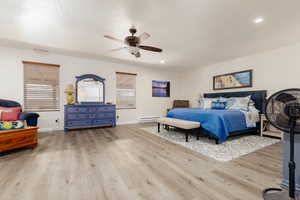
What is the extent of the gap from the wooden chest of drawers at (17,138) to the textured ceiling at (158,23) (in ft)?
6.85

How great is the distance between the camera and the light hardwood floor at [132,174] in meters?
1.42

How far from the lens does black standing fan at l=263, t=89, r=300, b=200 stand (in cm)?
120

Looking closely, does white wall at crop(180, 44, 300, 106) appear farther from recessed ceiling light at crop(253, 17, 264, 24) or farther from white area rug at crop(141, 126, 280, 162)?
recessed ceiling light at crop(253, 17, 264, 24)

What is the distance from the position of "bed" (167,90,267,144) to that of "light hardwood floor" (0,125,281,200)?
72 cm

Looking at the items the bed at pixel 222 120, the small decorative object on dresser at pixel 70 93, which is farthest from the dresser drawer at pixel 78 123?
the bed at pixel 222 120

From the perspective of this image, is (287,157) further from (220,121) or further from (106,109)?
(106,109)

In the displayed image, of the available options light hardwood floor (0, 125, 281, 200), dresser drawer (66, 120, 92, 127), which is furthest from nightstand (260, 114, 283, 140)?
dresser drawer (66, 120, 92, 127)

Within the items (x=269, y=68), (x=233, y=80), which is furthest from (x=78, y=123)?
(x=269, y=68)

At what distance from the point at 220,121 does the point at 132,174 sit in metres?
2.27

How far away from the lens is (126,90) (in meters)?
5.65

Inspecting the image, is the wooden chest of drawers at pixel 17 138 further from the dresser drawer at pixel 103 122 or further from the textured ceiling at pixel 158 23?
the textured ceiling at pixel 158 23

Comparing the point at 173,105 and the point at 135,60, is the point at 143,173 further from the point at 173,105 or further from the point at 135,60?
the point at 173,105

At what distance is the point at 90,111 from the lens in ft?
14.9

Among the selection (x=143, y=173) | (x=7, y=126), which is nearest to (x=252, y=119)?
(x=143, y=173)
